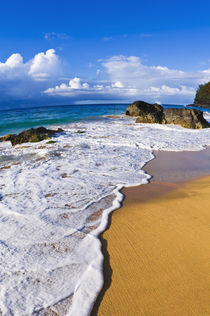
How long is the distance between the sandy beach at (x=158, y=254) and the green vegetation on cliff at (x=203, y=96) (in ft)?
228

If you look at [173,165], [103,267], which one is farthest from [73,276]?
[173,165]

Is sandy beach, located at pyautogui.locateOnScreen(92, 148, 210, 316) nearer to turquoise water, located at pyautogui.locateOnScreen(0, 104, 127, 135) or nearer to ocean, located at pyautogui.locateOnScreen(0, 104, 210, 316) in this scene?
ocean, located at pyautogui.locateOnScreen(0, 104, 210, 316)

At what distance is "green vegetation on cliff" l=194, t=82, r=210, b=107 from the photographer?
67.6 metres

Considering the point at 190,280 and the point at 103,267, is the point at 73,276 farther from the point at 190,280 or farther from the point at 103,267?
the point at 190,280

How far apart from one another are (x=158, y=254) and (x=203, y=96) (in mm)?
76696

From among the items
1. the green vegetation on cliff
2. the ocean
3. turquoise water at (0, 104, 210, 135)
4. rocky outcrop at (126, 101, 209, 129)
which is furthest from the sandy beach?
the green vegetation on cliff

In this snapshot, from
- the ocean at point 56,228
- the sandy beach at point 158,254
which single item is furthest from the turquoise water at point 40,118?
the sandy beach at point 158,254

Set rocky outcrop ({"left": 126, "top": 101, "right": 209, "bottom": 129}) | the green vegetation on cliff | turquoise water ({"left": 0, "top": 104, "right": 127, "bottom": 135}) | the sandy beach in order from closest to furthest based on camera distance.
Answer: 1. the sandy beach
2. rocky outcrop ({"left": 126, "top": 101, "right": 209, "bottom": 129})
3. turquoise water ({"left": 0, "top": 104, "right": 127, "bottom": 135})
4. the green vegetation on cliff

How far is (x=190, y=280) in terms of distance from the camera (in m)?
2.20

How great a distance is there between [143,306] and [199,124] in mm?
17940

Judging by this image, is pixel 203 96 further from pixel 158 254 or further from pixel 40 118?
pixel 158 254

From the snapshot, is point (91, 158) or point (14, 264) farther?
point (91, 158)

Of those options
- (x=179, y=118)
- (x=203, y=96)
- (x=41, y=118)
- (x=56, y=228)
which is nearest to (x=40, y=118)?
(x=41, y=118)

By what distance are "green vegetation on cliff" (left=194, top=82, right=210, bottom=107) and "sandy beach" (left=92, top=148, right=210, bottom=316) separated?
69405 millimetres
